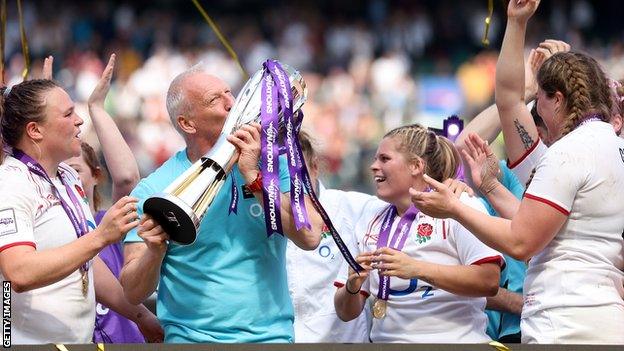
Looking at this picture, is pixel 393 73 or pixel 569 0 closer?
pixel 393 73

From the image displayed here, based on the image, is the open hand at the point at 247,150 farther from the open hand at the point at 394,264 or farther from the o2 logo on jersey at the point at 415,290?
the o2 logo on jersey at the point at 415,290

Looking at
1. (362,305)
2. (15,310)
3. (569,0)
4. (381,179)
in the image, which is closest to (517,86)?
(381,179)

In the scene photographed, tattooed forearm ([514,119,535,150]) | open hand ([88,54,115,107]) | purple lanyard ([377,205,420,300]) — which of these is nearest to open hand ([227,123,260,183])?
purple lanyard ([377,205,420,300])

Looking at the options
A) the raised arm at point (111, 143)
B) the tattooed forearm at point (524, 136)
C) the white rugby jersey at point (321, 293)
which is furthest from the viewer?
the white rugby jersey at point (321, 293)

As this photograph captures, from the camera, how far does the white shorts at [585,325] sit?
4395 millimetres

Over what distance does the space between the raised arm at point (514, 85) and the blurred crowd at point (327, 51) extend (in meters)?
9.56

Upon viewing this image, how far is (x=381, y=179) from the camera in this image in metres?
5.29

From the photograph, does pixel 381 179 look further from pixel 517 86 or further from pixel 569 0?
pixel 569 0

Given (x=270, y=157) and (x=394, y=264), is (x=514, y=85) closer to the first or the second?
(x=394, y=264)

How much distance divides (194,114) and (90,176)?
1211mm

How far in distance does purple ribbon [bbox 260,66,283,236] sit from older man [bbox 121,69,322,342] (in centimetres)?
4

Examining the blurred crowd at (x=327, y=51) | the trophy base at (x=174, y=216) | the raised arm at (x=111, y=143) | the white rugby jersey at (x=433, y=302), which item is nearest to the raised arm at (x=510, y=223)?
the white rugby jersey at (x=433, y=302)

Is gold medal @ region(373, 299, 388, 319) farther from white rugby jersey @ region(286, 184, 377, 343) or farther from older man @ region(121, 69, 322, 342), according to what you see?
white rugby jersey @ region(286, 184, 377, 343)

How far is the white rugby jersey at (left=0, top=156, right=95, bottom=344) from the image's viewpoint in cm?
455
